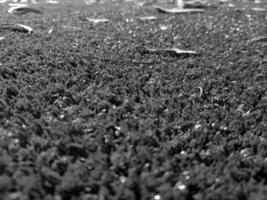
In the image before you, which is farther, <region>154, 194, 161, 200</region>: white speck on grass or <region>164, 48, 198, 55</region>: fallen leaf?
<region>164, 48, 198, 55</region>: fallen leaf

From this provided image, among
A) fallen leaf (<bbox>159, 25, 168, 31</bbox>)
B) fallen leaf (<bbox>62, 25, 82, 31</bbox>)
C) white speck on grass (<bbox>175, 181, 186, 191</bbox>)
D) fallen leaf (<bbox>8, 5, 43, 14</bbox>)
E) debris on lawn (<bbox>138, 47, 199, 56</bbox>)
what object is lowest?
white speck on grass (<bbox>175, 181, 186, 191</bbox>)

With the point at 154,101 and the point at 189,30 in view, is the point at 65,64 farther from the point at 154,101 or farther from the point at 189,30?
the point at 189,30

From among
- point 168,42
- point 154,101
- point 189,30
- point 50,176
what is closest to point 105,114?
point 154,101

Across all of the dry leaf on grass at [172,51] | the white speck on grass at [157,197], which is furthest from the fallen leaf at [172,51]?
the white speck on grass at [157,197]

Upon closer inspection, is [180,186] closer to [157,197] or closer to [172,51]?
[157,197]

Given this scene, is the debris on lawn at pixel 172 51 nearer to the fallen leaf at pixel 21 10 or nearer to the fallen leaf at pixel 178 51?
the fallen leaf at pixel 178 51

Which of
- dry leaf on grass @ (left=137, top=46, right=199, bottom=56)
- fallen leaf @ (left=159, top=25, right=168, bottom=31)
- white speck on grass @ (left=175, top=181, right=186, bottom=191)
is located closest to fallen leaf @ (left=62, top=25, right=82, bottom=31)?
fallen leaf @ (left=159, top=25, right=168, bottom=31)

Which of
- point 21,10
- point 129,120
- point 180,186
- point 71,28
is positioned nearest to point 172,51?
point 129,120

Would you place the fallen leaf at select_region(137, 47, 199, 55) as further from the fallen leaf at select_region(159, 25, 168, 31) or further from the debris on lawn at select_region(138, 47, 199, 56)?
the fallen leaf at select_region(159, 25, 168, 31)
